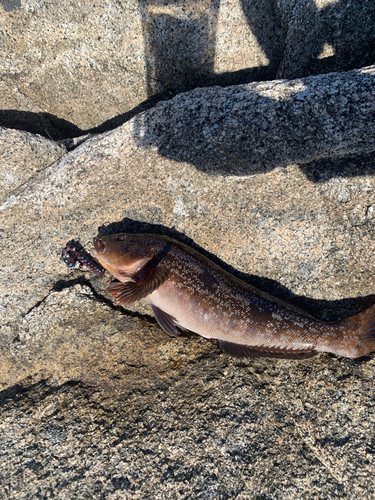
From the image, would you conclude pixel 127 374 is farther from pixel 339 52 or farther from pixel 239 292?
pixel 339 52

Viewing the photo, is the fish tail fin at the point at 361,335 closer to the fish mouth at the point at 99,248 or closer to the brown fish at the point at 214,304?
the brown fish at the point at 214,304

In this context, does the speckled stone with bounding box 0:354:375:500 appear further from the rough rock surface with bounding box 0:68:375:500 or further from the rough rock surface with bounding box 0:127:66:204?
the rough rock surface with bounding box 0:127:66:204

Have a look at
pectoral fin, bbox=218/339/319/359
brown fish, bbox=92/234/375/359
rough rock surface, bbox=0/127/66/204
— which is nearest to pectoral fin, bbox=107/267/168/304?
brown fish, bbox=92/234/375/359

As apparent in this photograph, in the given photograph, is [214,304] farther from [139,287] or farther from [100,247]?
[100,247]

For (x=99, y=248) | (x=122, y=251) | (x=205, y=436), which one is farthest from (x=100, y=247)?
(x=205, y=436)

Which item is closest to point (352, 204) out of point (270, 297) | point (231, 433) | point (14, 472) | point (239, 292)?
point (270, 297)
